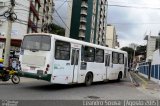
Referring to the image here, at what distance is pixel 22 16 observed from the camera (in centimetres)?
4059

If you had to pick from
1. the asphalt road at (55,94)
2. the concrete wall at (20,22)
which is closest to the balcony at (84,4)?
the concrete wall at (20,22)

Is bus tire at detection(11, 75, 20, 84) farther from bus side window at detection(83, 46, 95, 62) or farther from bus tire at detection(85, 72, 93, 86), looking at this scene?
bus tire at detection(85, 72, 93, 86)

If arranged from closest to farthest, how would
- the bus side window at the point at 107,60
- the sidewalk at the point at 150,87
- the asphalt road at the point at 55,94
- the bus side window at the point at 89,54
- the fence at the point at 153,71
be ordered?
the asphalt road at the point at 55,94 → the bus side window at the point at 89,54 → the sidewalk at the point at 150,87 → the bus side window at the point at 107,60 → the fence at the point at 153,71

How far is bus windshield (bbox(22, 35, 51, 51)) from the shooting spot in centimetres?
1586

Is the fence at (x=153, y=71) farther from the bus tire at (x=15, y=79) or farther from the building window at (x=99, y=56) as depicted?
the bus tire at (x=15, y=79)

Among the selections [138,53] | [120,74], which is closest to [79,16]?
[138,53]

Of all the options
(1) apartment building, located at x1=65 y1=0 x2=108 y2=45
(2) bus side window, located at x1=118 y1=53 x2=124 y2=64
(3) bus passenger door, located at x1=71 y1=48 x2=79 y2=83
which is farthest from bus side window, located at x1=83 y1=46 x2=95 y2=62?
(1) apartment building, located at x1=65 y1=0 x2=108 y2=45

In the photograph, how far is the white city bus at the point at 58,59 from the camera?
15.6 m

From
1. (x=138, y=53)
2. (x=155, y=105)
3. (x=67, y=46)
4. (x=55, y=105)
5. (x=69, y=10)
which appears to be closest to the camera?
(x=55, y=105)

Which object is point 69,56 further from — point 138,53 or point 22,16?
point 138,53

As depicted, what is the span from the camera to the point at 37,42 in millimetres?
16250

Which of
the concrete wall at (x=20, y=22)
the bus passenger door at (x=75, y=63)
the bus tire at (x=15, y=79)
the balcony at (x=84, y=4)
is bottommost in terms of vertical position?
the bus tire at (x=15, y=79)

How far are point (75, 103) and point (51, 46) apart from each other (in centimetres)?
475

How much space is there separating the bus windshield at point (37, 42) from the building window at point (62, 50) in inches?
20.6
